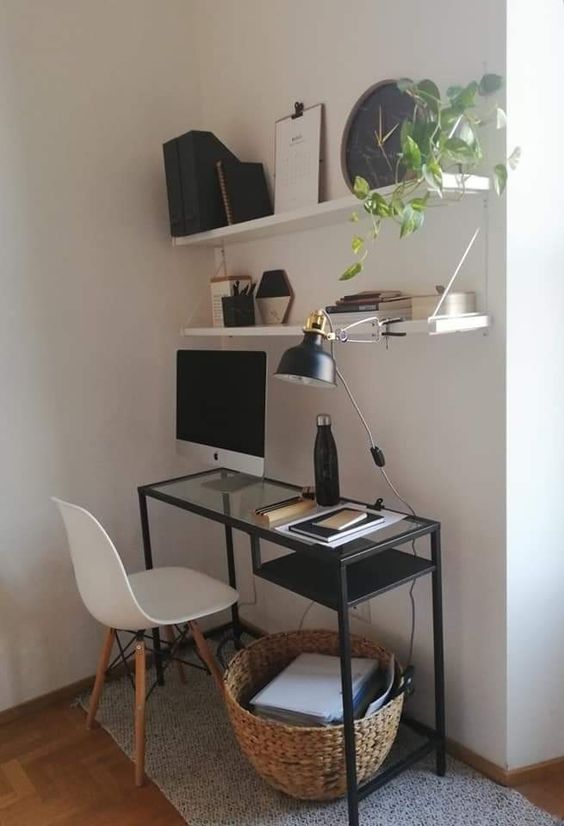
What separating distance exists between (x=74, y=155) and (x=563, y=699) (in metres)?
2.28

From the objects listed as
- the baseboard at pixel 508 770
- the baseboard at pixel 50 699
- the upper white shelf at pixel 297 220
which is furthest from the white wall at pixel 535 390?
the baseboard at pixel 50 699

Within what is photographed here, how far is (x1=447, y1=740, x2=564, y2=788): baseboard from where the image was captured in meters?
1.85

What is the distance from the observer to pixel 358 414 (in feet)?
7.00

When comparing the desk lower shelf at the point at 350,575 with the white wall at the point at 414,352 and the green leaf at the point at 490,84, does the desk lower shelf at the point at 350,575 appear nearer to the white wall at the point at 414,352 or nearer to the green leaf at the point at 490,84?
the white wall at the point at 414,352

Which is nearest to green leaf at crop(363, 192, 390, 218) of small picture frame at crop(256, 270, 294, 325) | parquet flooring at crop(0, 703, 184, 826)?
small picture frame at crop(256, 270, 294, 325)

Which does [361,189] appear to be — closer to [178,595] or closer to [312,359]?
[312,359]

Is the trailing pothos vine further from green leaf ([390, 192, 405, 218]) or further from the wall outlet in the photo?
the wall outlet

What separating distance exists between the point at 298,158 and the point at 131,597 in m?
1.42

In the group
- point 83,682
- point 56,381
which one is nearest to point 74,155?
point 56,381

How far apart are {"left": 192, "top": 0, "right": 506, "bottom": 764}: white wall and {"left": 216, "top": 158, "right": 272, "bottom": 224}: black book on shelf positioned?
0.28 feet

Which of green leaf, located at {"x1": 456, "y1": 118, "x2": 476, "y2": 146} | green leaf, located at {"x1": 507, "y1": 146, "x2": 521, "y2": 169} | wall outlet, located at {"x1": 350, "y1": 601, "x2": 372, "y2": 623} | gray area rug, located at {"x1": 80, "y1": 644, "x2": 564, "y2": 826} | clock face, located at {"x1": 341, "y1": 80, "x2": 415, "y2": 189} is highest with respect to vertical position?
clock face, located at {"x1": 341, "y1": 80, "x2": 415, "y2": 189}

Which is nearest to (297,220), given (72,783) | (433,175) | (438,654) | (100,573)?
(433,175)

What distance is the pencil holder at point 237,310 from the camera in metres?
2.37

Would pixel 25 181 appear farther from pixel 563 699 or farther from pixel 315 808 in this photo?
pixel 563 699
